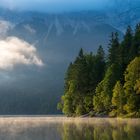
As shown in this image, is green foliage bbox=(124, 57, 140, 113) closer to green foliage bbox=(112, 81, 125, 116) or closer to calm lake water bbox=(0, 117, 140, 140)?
green foliage bbox=(112, 81, 125, 116)

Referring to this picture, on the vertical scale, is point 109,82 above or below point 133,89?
above

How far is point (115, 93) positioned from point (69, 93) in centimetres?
3780

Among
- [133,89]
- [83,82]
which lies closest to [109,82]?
[133,89]

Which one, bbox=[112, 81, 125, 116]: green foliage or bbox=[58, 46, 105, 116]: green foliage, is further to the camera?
bbox=[58, 46, 105, 116]: green foliage

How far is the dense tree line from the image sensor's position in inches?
3669


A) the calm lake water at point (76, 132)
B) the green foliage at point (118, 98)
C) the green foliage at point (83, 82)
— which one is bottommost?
the calm lake water at point (76, 132)

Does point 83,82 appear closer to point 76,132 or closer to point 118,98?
point 118,98

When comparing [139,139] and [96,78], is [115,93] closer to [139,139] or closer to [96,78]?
[96,78]

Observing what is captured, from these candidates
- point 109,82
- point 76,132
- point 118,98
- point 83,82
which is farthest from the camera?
point 83,82

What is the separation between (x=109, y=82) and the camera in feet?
359

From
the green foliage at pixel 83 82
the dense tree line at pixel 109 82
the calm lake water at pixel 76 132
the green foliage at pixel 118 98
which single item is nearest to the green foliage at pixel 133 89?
the dense tree line at pixel 109 82

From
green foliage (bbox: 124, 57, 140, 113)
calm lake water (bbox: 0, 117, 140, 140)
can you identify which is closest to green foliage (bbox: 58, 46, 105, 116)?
green foliage (bbox: 124, 57, 140, 113)

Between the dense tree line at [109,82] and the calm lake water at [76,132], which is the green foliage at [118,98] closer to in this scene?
the dense tree line at [109,82]

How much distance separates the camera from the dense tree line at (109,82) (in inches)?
3669
